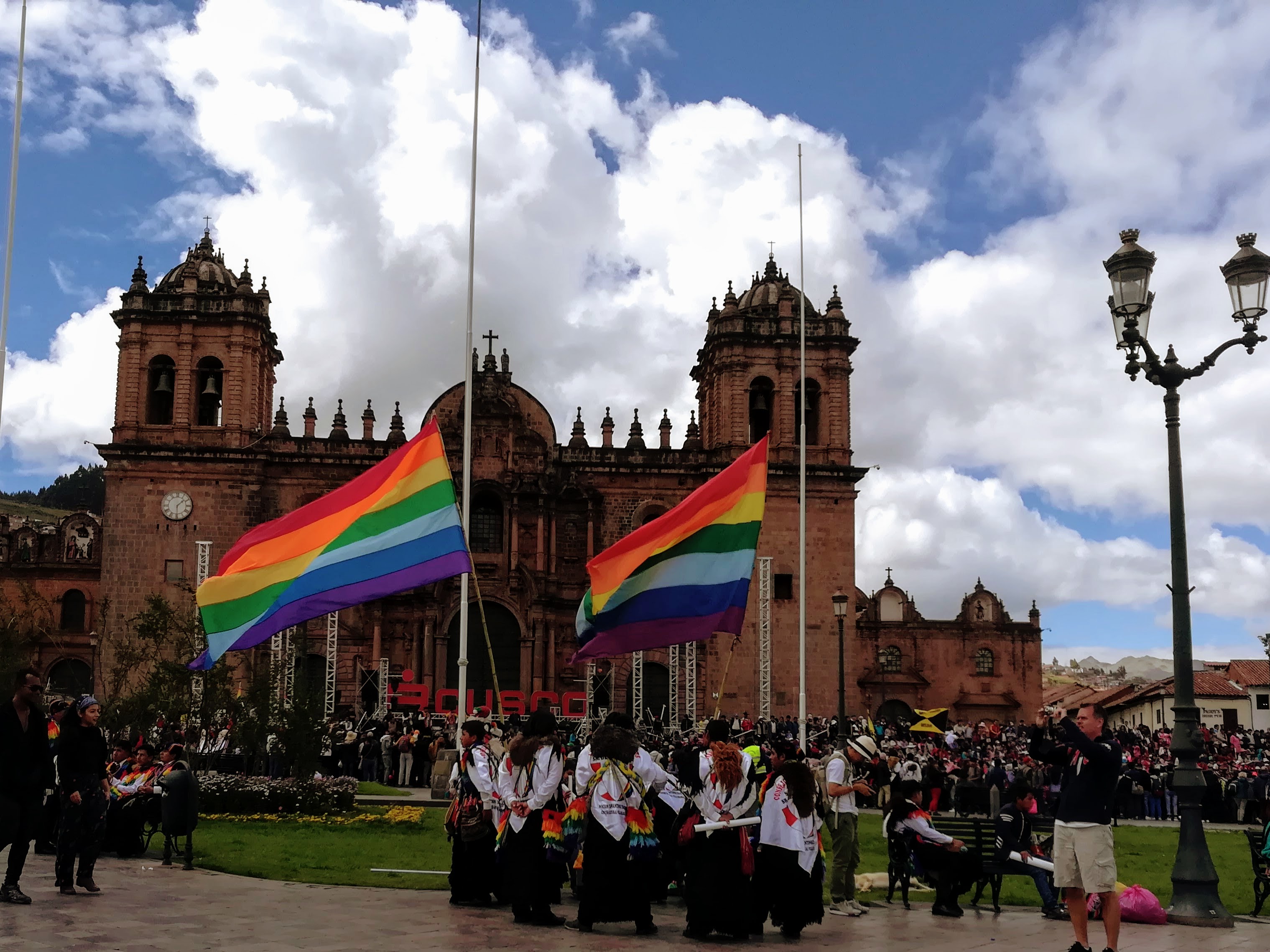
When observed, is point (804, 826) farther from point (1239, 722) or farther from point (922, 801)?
point (1239, 722)

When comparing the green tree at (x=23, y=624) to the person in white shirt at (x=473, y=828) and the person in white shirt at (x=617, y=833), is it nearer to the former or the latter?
the person in white shirt at (x=473, y=828)

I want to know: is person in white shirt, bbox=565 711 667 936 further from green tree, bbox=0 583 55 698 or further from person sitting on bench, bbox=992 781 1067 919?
green tree, bbox=0 583 55 698

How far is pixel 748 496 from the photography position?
16391mm

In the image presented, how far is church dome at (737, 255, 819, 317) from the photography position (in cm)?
4559

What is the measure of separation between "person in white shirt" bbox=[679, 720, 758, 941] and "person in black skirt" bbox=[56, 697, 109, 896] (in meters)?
5.12

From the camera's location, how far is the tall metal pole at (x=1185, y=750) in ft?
36.0

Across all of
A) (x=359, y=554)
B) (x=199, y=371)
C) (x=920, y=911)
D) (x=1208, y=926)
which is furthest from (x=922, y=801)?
(x=199, y=371)

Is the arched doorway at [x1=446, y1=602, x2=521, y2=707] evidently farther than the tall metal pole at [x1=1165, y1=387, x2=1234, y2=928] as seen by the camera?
Yes

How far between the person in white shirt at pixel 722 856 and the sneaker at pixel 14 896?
524 centimetres

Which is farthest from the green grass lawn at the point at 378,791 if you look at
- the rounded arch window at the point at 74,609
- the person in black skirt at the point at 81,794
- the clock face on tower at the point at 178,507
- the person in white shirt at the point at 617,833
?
the rounded arch window at the point at 74,609

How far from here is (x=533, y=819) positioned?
1049cm

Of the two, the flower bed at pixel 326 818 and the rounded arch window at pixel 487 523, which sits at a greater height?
the rounded arch window at pixel 487 523

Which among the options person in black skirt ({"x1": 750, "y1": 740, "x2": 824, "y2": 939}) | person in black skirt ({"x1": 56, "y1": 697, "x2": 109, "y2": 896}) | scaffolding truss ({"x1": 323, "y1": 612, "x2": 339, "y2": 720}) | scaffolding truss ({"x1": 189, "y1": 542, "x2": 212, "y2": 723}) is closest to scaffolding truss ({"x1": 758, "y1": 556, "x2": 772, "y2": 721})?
scaffolding truss ({"x1": 323, "y1": 612, "x2": 339, "y2": 720})

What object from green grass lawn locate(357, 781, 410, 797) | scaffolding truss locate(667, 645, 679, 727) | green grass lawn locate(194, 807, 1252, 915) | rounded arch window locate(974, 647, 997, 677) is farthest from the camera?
rounded arch window locate(974, 647, 997, 677)
